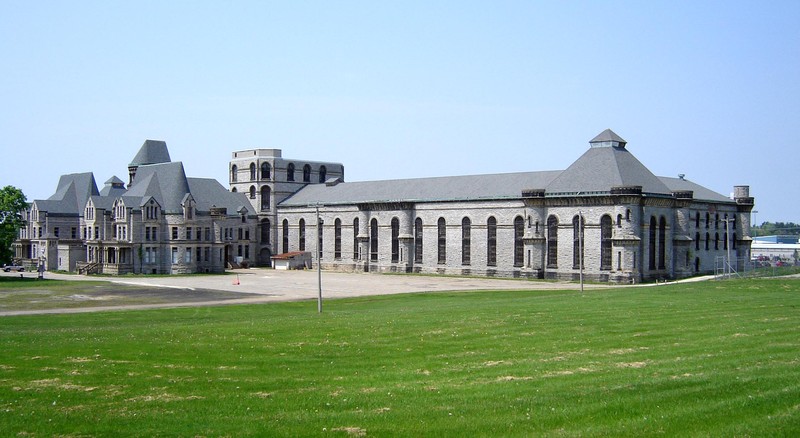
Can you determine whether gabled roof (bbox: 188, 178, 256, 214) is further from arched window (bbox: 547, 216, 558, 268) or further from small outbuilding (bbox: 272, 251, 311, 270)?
arched window (bbox: 547, 216, 558, 268)

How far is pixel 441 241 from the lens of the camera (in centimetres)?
8538

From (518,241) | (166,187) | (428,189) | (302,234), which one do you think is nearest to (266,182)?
(302,234)

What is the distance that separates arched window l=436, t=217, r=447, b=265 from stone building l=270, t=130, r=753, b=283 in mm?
105

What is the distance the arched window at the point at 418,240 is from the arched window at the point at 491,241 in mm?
9690

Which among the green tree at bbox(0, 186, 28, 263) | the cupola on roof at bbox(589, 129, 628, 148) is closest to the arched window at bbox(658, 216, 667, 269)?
the cupola on roof at bbox(589, 129, 628, 148)

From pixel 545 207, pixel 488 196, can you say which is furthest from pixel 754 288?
pixel 488 196

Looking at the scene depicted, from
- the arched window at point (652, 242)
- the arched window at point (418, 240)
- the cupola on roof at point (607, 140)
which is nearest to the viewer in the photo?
the arched window at point (652, 242)

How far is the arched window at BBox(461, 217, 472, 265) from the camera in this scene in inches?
3248

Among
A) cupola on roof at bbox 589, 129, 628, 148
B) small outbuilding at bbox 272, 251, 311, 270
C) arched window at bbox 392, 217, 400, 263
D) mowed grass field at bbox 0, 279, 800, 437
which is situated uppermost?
cupola on roof at bbox 589, 129, 628, 148

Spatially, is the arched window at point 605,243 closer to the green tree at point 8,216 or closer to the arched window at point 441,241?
the arched window at point 441,241

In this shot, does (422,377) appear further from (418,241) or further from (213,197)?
(213,197)

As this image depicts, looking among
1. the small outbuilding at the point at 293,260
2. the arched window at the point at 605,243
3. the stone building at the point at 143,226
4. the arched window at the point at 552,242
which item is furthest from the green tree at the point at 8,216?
the arched window at the point at 605,243

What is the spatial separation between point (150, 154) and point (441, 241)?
4325 centimetres

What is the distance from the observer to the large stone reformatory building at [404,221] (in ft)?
236
